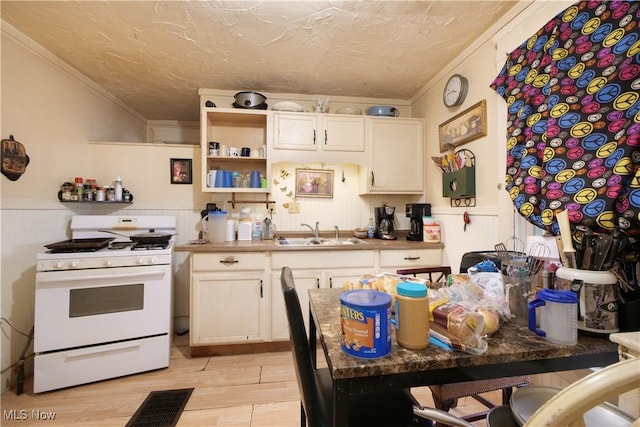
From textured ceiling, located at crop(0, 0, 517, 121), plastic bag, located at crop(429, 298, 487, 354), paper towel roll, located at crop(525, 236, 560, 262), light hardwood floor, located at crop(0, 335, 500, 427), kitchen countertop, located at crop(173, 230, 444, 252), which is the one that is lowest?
light hardwood floor, located at crop(0, 335, 500, 427)

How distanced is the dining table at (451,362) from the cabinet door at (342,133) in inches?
80.3

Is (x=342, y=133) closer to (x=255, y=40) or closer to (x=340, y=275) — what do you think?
(x=255, y=40)

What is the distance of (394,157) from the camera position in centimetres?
266

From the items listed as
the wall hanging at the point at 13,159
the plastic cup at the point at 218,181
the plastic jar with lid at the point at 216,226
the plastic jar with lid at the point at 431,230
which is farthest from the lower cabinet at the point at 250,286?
the wall hanging at the point at 13,159

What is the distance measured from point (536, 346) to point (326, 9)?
1918 millimetres

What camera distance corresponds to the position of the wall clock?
205 centimetres

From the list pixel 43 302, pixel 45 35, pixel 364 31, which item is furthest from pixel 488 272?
pixel 45 35

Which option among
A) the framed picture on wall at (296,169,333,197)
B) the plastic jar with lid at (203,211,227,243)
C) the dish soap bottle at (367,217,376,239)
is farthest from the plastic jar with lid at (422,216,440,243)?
the plastic jar with lid at (203,211,227,243)

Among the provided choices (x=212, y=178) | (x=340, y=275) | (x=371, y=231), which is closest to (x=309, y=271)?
(x=340, y=275)

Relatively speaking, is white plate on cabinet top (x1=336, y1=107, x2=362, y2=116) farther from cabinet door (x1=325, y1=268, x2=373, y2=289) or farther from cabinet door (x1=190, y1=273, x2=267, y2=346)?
cabinet door (x1=190, y1=273, x2=267, y2=346)

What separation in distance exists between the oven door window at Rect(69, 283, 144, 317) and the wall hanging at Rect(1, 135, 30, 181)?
0.88 meters

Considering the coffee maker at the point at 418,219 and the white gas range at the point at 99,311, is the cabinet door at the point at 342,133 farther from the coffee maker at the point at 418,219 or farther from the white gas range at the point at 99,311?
the white gas range at the point at 99,311

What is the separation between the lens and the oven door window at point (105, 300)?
179 centimetres

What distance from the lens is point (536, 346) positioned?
28.1 inches
